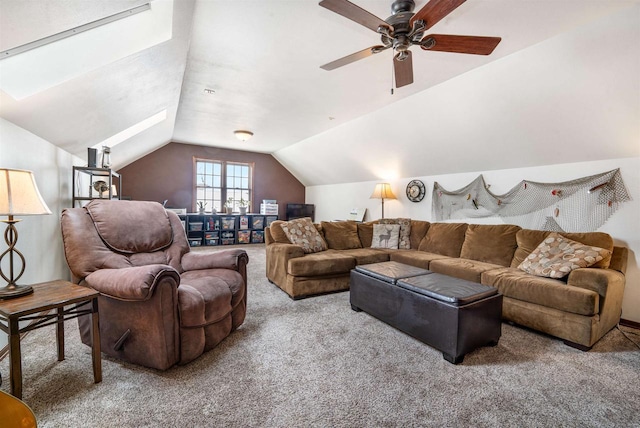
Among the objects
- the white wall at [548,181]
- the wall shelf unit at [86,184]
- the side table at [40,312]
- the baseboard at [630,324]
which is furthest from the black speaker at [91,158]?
the baseboard at [630,324]

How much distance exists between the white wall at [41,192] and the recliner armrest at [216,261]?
1.14 metres

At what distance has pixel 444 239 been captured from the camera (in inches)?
151

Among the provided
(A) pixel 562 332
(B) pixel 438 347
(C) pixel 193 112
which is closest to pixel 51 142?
(C) pixel 193 112

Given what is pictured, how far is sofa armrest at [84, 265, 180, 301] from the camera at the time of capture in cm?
162

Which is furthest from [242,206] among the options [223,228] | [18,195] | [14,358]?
[14,358]

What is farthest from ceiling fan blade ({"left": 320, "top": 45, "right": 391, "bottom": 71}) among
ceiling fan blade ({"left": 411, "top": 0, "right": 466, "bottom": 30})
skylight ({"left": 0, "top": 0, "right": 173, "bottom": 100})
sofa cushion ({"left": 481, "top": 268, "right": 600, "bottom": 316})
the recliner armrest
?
sofa cushion ({"left": 481, "top": 268, "right": 600, "bottom": 316})

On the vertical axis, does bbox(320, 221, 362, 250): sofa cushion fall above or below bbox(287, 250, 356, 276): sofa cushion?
above

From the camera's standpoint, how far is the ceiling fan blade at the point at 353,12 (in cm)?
152

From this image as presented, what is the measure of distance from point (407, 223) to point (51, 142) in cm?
433

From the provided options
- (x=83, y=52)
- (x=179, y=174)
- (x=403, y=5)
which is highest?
(x=403, y=5)

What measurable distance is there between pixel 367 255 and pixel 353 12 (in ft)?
8.78

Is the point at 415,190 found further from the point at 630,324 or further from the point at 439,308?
the point at 439,308

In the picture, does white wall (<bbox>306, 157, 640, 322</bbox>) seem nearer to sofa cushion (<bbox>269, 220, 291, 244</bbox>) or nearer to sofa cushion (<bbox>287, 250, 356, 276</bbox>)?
sofa cushion (<bbox>287, 250, 356, 276</bbox>)

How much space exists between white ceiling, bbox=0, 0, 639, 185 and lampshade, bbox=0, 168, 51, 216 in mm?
627
